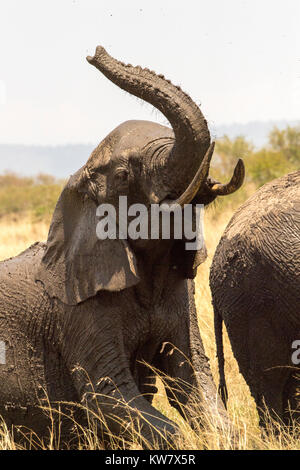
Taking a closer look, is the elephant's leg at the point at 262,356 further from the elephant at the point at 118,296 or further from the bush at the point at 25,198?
the bush at the point at 25,198

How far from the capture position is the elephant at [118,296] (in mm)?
3789

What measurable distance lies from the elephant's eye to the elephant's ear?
0.79ft

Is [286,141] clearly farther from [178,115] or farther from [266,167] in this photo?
[178,115]

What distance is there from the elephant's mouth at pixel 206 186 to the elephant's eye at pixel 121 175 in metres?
0.23

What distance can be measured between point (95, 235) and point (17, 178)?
37584mm

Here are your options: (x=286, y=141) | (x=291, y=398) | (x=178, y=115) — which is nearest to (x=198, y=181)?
(x=178, y=115)

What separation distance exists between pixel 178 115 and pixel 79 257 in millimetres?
888

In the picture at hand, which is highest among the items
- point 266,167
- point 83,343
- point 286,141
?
point 286,141

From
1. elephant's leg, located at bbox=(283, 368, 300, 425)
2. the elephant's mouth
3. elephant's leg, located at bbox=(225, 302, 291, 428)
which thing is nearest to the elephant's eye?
the elephant's mouth

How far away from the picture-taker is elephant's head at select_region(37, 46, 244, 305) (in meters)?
3.69

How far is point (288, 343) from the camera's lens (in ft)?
16.3

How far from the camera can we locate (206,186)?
12.4 ft

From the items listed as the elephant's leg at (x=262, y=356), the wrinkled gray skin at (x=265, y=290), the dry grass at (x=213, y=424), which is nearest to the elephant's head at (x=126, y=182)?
the dry grass at (x=213, y=424)

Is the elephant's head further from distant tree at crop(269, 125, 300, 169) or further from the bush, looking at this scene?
the bush
